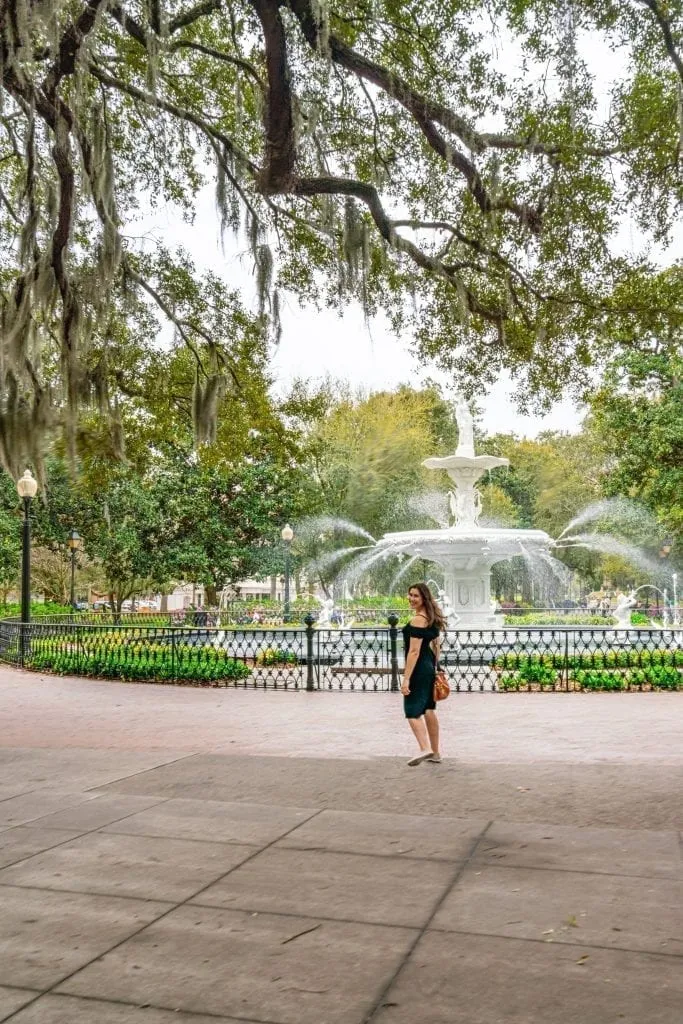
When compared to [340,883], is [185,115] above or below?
above

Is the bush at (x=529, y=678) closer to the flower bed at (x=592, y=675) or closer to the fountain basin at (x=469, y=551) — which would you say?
the flower bed at (x=592, y=675)

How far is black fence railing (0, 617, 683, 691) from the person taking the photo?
1503cm

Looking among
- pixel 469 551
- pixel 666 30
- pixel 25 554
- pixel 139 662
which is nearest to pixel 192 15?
pixel 666 30

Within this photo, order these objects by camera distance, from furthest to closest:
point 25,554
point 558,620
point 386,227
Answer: point 558,620
point 25,554
point 386,227

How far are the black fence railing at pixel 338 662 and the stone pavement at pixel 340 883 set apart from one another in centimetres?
518

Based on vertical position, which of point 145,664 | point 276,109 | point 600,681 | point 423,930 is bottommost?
point 423,930

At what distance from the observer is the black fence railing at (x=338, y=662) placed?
15031 mm

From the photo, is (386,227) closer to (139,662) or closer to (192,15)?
(192,15)

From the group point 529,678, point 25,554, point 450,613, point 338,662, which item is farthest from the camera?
point 450,613

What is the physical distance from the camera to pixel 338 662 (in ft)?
59.9

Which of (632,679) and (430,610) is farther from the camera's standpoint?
(632,679)

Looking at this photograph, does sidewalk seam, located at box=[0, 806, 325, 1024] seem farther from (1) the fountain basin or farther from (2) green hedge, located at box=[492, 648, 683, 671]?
(1) the fountain basin

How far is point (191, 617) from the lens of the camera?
93.8 ft

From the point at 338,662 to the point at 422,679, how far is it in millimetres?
9912
